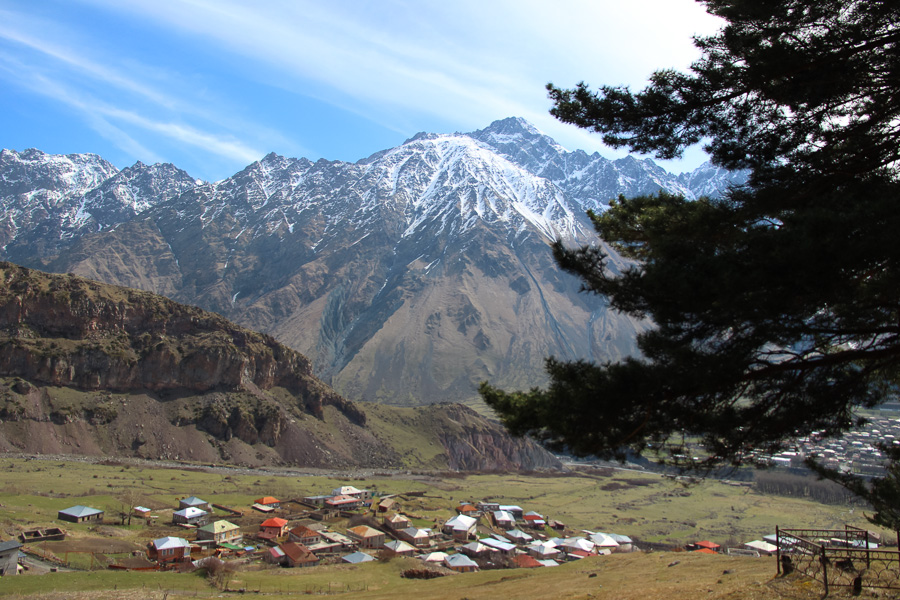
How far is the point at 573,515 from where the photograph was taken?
81688 millimetres

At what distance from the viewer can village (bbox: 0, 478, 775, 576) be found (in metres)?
41.1

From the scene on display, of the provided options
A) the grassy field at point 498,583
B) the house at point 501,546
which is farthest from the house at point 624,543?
the grassy field at point 498,583

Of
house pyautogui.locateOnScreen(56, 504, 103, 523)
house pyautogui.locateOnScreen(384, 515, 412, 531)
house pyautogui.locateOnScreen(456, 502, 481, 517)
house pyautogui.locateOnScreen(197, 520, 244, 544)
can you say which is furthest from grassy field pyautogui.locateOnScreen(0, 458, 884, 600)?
house pyautogui.locateOnScreen(384, 515, 412, 531)

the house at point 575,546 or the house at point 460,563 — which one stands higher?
the house at point 460,563

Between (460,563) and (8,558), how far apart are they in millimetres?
28530

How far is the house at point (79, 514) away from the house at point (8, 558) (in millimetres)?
18884

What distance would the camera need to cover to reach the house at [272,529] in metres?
50.5

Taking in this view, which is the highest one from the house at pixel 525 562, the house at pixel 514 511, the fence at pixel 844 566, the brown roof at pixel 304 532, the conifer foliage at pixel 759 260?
the conifer foliage at pixel 759 260

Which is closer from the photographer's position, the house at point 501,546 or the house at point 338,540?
the house at point 338,540

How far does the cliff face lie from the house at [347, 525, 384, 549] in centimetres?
5269

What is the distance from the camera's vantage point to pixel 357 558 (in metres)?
44.5

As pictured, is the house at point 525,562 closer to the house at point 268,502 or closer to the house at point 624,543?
the house at point 624,543

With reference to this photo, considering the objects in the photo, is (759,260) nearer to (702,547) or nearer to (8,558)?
(8,558)

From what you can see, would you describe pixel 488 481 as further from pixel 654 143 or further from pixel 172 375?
pixel 654 143
